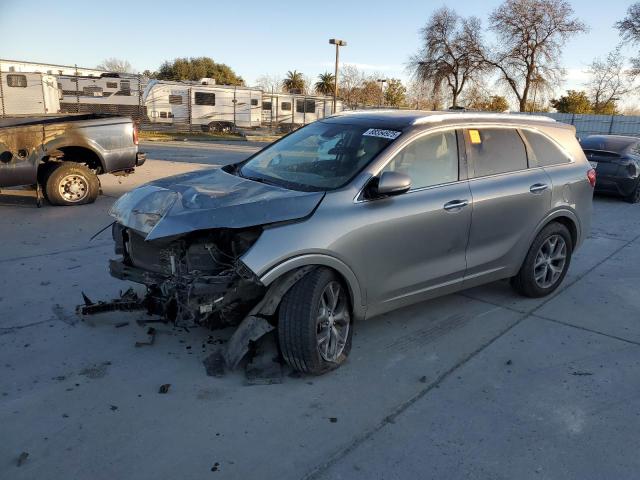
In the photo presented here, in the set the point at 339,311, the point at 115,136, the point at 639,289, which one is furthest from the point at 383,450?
the point at 115,136

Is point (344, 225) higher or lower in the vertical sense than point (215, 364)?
higher

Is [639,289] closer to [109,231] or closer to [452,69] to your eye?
[109,231]

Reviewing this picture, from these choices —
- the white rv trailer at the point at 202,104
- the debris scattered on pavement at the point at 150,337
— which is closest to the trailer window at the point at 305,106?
the white rv trailer at the point at 202,104

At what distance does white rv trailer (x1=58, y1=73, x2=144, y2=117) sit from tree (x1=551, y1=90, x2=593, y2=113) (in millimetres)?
36883

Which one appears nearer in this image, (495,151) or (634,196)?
(495,151)

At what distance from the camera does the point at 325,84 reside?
236 feet

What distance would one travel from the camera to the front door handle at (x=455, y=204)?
4118mm

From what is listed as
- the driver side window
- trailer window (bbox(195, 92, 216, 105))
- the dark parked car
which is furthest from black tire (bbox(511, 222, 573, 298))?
trailer window (bbox(195, 92, 216, 105))

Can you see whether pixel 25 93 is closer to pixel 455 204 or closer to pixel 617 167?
pixel 617 167

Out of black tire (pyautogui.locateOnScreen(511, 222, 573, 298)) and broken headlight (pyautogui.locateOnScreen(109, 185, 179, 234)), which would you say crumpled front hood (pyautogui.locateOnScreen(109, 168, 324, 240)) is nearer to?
broken headlight (pyautogui.locateOnScreen(109, 185, 179, 234))

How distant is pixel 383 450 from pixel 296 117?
34716mm

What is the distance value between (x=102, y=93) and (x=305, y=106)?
13385 millimetres

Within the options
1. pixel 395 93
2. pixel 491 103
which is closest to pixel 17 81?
pixel 491 103

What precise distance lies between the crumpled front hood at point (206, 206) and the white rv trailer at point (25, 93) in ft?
76.5
